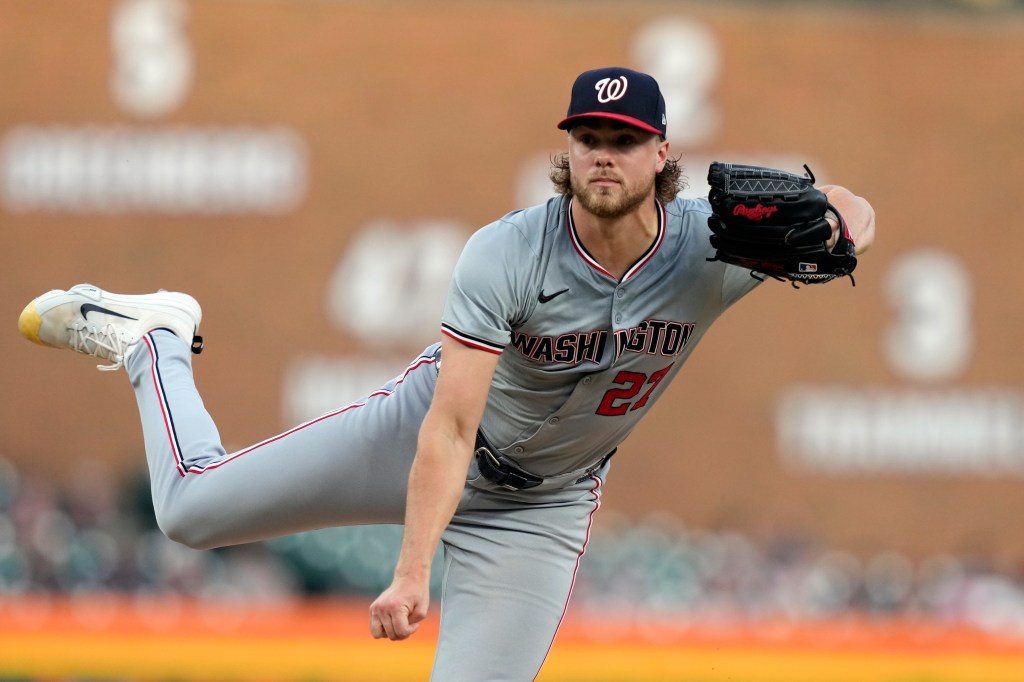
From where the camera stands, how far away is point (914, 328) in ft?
55.6

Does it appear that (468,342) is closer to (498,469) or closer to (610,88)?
(498,469)

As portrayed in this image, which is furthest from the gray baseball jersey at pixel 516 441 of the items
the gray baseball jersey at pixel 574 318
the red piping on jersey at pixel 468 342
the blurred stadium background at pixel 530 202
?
the blurred stadium background at pixel 530 202

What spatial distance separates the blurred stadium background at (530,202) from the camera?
16203 mm

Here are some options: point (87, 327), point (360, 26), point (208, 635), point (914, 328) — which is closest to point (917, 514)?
point (914, 328)

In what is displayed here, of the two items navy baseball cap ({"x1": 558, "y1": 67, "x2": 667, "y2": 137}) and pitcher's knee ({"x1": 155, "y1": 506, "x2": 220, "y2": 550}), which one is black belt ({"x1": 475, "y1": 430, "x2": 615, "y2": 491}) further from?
navy baseball cap ({"x1": 558, "y1": 67, "x2": 667, "y2": 137})

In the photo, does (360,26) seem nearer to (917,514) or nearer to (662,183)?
(917,514)

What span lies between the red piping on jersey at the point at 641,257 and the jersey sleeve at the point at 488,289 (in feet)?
0.54

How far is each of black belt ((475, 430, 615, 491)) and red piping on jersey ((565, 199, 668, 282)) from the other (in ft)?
2.33

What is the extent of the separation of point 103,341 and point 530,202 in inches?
431

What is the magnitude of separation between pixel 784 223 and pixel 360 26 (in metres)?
12.5

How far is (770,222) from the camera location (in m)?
4.52

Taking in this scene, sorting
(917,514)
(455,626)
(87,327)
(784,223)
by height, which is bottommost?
(917,514)

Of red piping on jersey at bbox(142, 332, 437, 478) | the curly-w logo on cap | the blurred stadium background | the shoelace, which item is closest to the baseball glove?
the curly-w logo on cap

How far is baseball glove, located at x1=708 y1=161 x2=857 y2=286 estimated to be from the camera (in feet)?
14.9
